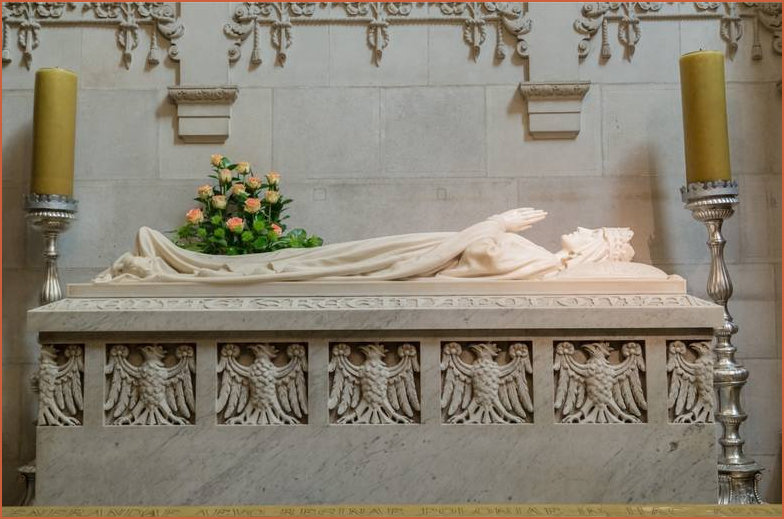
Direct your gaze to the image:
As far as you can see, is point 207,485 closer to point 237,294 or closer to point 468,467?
point 237,294

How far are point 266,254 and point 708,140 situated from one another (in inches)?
91.3

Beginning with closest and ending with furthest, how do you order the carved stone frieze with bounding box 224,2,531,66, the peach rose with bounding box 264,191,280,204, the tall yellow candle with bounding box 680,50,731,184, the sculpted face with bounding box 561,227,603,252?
the sculpted face with bounding box 561,227,603,252
the tall yellow candle with bounding box 680,50,731,184
the peach rose with bounding box 264,191,280,204
the carved stone frieze with bounding box 224,2,531,66

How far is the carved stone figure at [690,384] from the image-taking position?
328 cm

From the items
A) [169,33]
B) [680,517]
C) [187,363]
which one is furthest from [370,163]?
[680,517]

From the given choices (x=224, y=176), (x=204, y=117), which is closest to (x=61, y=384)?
(x=224, y=176)

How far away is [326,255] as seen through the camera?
364 centimetres

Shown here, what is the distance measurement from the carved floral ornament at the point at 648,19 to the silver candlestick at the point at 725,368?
1029 mm

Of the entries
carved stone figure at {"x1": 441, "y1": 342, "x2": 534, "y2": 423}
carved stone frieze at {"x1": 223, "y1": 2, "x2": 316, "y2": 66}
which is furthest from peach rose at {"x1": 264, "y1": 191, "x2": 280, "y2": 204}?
carved stone figure at {"x1": 441, "y1": 342, "x2": 534, "y2": 423}

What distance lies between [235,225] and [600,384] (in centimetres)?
198

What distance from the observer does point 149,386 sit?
3.33 m

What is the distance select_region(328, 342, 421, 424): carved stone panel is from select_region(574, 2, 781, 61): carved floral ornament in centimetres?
226

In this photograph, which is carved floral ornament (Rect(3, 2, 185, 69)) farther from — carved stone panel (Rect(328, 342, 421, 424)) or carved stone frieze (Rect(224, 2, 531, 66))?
carved stone panel (Rect(328, 342, 421, 424))

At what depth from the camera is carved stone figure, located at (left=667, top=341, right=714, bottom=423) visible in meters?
3.28

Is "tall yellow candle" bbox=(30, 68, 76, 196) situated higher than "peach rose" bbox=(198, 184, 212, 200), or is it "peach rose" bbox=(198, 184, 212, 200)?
"tall yellow candle" bbox=(30, 68, 76, 196)
